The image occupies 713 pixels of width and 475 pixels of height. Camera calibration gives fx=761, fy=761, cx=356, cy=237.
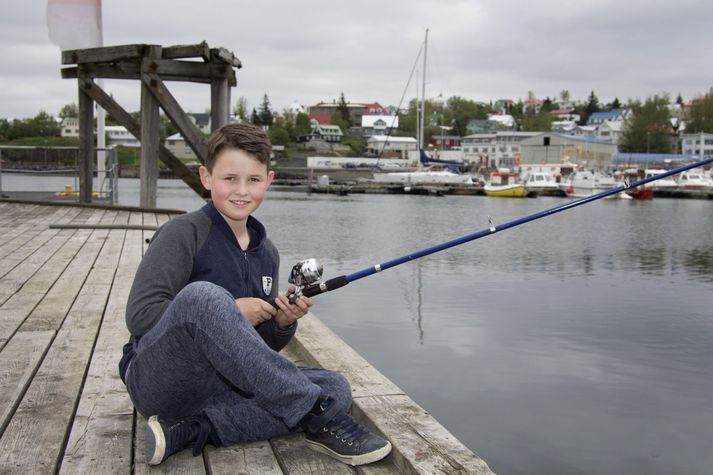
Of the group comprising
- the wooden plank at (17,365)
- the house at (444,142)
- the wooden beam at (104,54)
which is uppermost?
the house at (444,142)

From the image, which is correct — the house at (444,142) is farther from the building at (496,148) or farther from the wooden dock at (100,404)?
the wooden dock at (100,404)

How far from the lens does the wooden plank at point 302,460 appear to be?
2539 mm

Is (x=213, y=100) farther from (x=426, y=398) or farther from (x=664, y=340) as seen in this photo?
(x=664, y=340)

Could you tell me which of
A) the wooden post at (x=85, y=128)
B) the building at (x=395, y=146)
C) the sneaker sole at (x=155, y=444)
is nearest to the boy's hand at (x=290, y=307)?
the sneaker sole at (x=155, y=444)

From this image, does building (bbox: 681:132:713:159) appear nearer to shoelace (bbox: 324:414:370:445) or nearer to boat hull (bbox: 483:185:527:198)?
boat hull (bbox: 483:185:527:198)

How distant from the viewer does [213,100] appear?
A: 31.8 ft

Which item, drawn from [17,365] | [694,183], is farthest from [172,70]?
[694,183]

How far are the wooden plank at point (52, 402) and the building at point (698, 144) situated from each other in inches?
5338

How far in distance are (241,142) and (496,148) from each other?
117m

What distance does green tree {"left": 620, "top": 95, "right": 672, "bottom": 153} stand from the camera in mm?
119125

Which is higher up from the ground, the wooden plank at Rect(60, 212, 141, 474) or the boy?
the boy

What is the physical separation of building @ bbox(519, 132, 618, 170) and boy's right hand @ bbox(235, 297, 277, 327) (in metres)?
99.7


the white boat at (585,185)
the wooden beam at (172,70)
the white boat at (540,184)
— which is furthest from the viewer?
the white boat at (585,185)

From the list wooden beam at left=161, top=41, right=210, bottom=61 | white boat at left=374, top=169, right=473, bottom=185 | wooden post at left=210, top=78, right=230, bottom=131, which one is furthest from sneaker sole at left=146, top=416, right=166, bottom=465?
white boat at left=374, top=169, right=473, bottom=185
